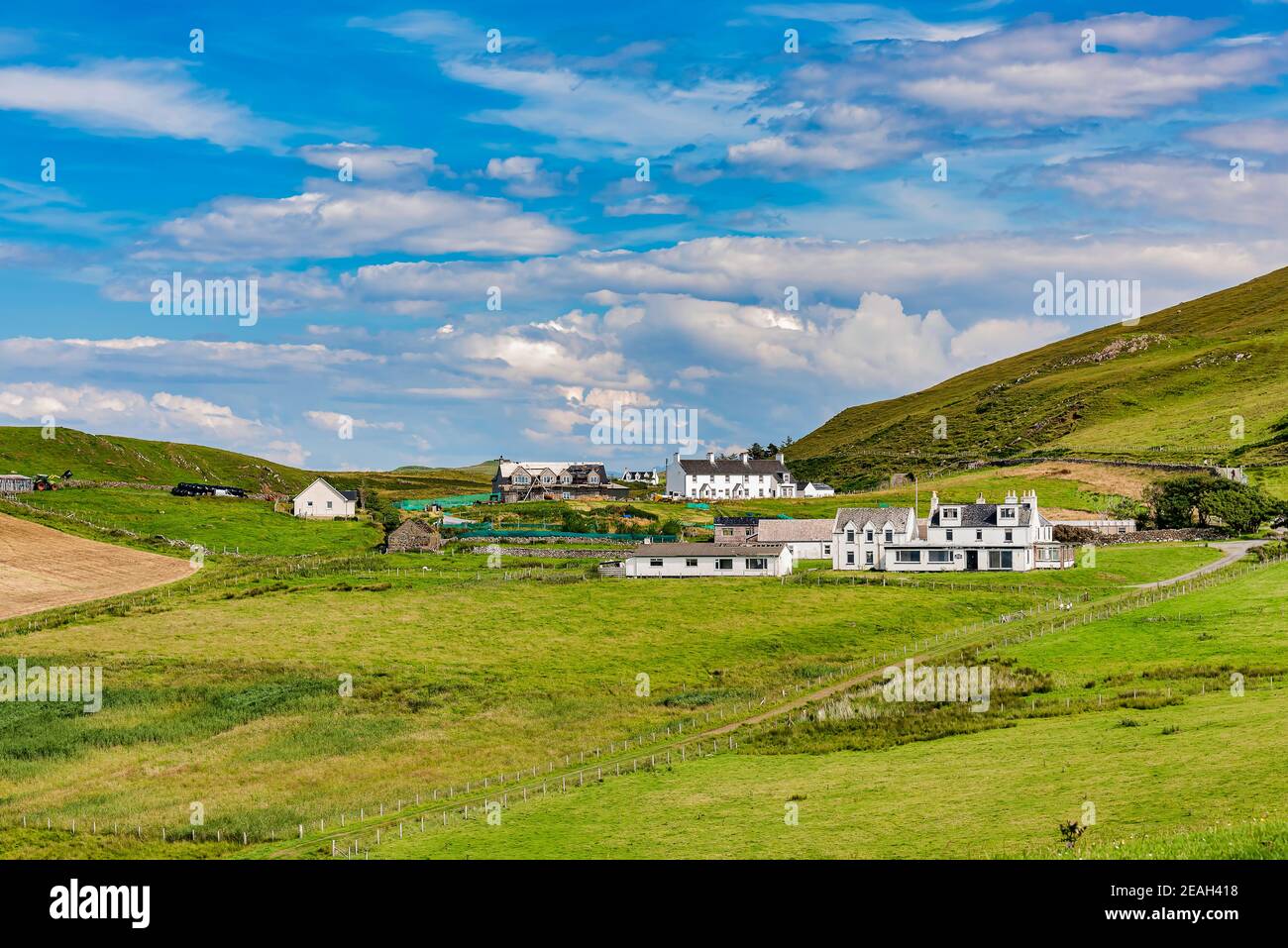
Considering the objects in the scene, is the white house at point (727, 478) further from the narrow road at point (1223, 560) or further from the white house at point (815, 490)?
the narrow road at point (1223, 560)

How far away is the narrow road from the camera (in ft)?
291

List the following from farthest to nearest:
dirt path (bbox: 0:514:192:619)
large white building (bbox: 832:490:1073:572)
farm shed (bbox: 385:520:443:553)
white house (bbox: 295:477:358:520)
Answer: white house (bbox: 295:477:358:520)
farm shed (bbox: 385:520:443:553)
large white building (bbox: 832:490:1073:572)
dirt path (bbox: 0:514:192:619)

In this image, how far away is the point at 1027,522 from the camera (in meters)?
99.2

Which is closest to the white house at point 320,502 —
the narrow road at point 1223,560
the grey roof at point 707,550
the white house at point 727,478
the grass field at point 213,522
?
the grass field at point 213,522

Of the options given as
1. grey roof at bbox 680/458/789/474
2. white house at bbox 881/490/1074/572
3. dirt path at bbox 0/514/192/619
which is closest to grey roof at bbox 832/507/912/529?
white house at bbox 881/490/1074/572

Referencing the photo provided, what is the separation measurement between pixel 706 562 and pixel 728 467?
3584 inches

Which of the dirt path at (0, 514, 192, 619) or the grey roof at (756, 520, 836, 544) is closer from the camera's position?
the dirt path at (0, 514, 192, 619)

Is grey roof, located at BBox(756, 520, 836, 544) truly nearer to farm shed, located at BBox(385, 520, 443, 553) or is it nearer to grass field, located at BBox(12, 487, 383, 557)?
farm shed, located at BBox(385, 520, 443, 553)

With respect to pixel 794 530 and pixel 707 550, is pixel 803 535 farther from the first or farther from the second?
pixel 707 550

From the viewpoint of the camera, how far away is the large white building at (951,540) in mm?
99500

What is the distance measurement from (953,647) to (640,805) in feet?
108

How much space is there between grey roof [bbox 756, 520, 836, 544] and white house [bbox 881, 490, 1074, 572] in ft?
28.9

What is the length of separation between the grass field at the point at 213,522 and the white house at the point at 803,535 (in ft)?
133
